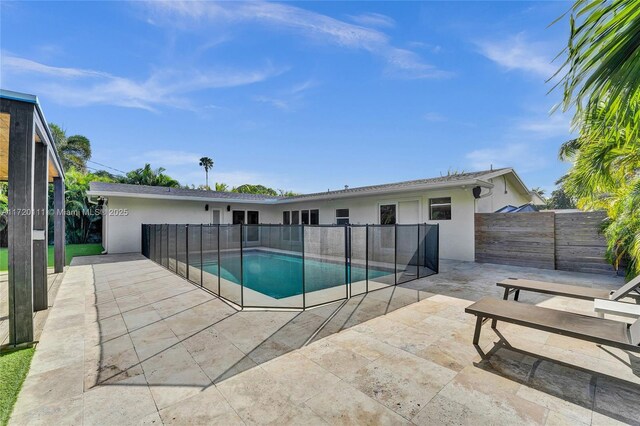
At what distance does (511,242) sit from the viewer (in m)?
8.83

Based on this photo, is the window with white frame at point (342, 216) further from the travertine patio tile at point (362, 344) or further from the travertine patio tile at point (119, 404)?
the travertine patio tile at point (119, 404)

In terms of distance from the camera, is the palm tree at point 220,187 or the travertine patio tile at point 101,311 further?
the palm tree at point 220,187

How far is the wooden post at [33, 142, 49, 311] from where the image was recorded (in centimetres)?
459

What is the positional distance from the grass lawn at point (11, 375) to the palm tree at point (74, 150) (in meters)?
28.6

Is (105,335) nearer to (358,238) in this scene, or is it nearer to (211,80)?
(358,238)

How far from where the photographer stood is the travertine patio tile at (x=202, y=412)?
6.54 feet

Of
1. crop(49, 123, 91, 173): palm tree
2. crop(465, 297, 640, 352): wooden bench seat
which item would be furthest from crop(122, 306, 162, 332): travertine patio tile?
crop(49, 123, 91, 173): palm tree

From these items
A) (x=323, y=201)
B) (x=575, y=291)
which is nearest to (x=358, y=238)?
(x=575, y=291)

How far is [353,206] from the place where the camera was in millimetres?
13141

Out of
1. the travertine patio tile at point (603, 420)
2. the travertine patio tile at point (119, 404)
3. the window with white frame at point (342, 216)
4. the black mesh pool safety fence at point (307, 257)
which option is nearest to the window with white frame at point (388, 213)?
the window with white frame at point (342, 216)

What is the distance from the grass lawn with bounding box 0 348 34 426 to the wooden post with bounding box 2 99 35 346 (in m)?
A: 0.33

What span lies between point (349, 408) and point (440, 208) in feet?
31.0

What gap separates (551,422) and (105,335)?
4.88 m

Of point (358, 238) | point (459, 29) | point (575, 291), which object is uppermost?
point (459, 29)
